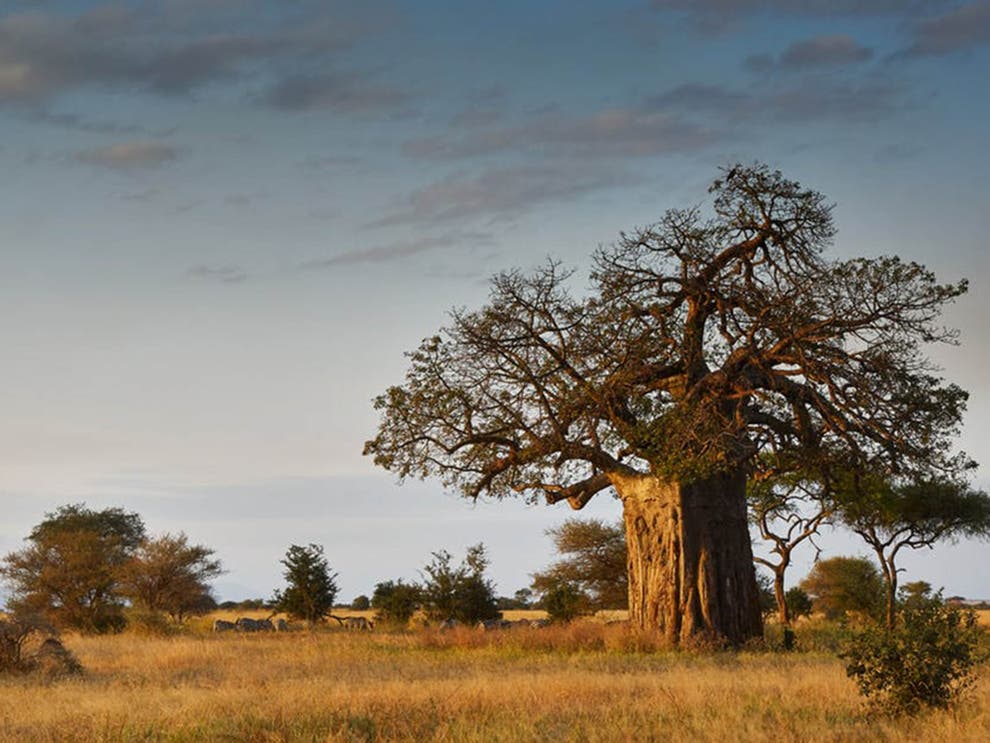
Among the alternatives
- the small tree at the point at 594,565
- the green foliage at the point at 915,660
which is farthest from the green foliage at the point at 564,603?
the green foliage at the point at 915,660

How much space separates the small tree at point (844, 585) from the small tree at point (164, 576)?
92.4 feet

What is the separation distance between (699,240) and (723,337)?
→ 7.56 feet

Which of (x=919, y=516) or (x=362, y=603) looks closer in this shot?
(x=919, y=516)

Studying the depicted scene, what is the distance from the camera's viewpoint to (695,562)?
86.3 feet

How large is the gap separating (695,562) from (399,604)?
21.0 metres

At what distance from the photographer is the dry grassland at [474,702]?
12.2 m

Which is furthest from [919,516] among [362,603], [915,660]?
[362,603]

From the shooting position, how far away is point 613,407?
26234mm

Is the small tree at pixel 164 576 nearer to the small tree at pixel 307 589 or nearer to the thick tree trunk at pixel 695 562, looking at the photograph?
the small tree at pixel 307 589

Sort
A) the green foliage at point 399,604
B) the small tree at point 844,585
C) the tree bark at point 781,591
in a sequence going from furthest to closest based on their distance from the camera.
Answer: the small tree at point 844,585, the green foliage at point 399,604, the tree bark at point 781,591

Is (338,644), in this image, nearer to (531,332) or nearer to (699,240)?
(531,332)

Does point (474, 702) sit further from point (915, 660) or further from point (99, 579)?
point (99, 579)

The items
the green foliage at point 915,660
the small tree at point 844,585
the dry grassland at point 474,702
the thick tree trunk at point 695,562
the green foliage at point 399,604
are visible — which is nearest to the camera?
the dry grassland at point 474,702

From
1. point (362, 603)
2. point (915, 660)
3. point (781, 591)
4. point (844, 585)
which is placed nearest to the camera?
point (915, 660)
